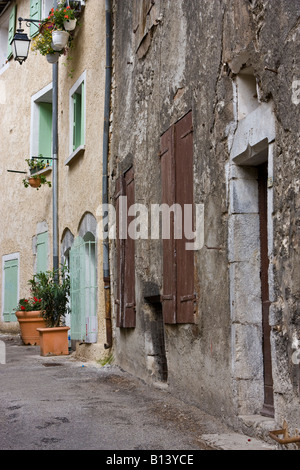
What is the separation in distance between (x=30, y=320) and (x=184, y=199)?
5962mm

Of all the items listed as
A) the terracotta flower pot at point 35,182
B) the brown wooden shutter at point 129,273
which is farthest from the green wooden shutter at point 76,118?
the brown wooden shutter at point 129,273

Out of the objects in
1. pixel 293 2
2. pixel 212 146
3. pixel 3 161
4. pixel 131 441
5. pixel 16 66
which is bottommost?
pixel 131 441

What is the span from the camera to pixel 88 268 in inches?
358

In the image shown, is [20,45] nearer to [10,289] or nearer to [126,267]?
[126,267]

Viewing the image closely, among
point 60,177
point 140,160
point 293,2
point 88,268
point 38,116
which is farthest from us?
point 38,116

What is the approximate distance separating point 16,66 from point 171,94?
8.48m

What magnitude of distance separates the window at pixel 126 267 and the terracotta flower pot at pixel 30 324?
3.20 meters

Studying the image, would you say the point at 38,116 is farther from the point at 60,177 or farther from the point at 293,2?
the point at 293,2

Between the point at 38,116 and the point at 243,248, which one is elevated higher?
the point at 38,116

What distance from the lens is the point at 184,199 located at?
18.2 ft

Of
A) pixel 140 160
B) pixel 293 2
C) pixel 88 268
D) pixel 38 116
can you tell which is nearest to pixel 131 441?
pixel 293 2

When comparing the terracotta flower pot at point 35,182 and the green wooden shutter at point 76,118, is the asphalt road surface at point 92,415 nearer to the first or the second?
the green wooden shutter at point 76,118

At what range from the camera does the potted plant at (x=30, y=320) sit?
10.6 m

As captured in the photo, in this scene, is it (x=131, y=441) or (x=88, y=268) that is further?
(x=88, y=268)
